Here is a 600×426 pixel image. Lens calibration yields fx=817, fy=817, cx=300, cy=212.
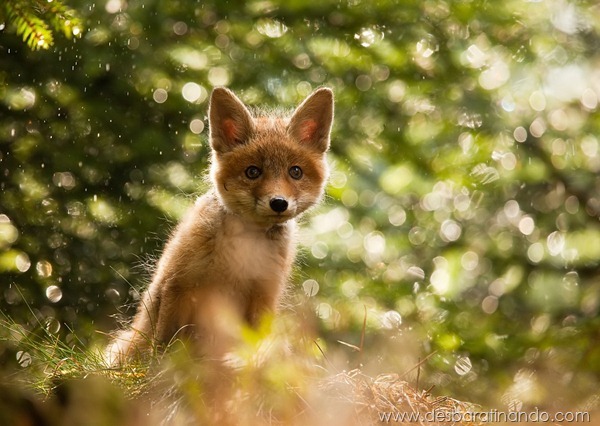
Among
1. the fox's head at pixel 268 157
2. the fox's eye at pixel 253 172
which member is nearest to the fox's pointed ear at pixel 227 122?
the fox's head at pixel 268 157

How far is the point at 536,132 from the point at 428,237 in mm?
1110

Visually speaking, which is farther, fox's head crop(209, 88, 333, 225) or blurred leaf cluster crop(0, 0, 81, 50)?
fox's head crop(209, 88, 333, 225)

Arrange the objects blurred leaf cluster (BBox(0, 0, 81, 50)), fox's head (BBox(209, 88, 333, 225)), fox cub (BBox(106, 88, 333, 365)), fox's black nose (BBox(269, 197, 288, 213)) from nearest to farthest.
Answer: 1. blurred leaf cluster (BBox(0, 0, 81, 50))
2. fox cub (BBox(106, 88, 333, 365))
3. fox's black nose (BBox(269, 197, 288, 213))
4. fox's head (BBox(209, 88, 333, 225))

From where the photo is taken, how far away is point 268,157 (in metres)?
4.35

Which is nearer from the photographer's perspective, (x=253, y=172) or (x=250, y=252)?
(x=250, y=252)

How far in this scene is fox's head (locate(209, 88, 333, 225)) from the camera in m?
4.18

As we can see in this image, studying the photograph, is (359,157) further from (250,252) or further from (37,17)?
(37,17)

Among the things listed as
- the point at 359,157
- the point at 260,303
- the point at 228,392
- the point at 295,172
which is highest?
the point at 228,392

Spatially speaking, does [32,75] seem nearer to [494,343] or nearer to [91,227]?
[91,227]

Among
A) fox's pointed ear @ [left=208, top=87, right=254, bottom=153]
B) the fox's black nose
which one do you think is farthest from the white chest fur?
fox's pointed ear @ [left=208, top=87, right=254, bottom=153]

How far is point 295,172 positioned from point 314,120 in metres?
0.35

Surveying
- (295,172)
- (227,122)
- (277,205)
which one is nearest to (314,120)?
(295,172)

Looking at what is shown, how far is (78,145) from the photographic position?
17.1ft

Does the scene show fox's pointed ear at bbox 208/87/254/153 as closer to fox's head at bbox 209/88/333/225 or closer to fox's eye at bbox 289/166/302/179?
fox's head at bbox 209/88/333/225
